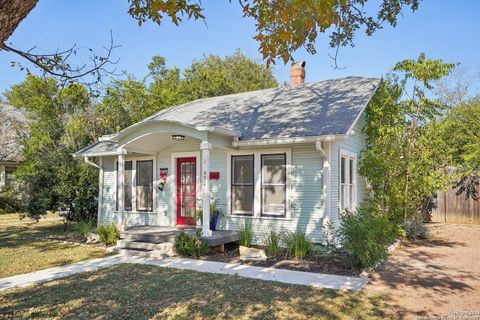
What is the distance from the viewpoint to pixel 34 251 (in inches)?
393

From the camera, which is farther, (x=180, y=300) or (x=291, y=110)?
(x=291, y=110)

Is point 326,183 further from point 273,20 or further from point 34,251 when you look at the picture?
point 34,251

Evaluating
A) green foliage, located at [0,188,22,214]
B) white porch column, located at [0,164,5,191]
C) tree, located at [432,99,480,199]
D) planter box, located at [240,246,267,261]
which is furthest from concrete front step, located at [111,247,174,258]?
white porch column, located at [0,164,5,191]

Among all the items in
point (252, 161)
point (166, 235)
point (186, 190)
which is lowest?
point (166, 235)

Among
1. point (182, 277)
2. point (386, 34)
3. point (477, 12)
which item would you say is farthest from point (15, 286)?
point (477, 12)

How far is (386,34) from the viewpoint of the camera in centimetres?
699

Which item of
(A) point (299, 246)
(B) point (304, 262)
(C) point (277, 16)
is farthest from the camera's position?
(A) point (299, 246)

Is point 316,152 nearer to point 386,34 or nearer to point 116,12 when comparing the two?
point 386,34

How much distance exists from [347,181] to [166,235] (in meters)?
5.27

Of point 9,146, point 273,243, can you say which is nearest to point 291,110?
point 273,243

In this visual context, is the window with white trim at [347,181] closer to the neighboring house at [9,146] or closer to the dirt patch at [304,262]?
the dirt patch at [304,262]

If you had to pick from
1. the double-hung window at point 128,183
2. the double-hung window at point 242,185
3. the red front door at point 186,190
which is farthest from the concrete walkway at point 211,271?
the double-hung window at point 128,183

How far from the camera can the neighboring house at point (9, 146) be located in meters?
22.9

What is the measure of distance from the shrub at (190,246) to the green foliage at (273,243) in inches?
60.9
